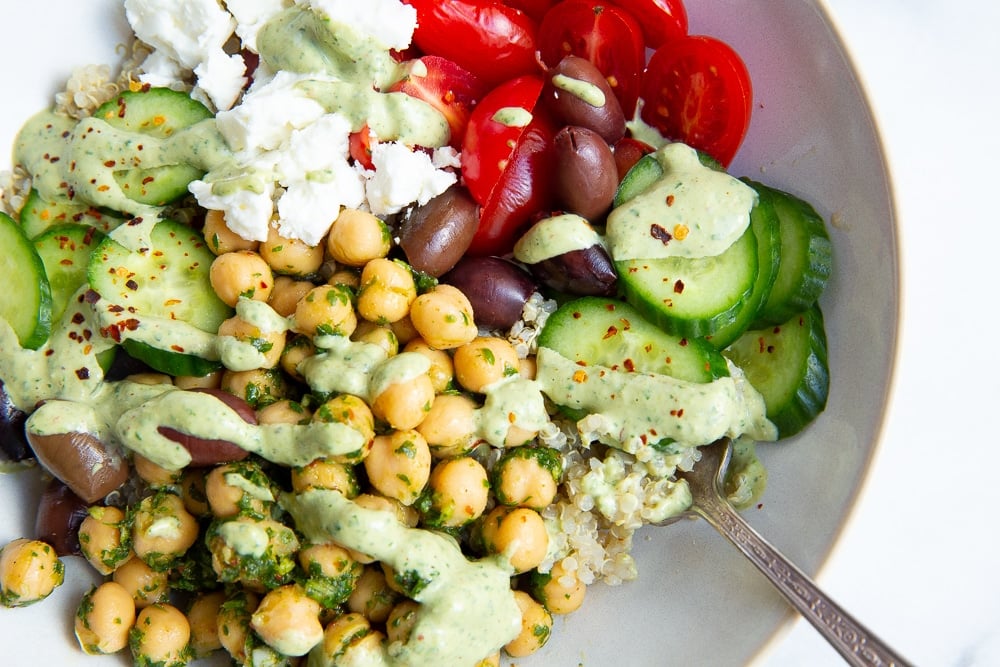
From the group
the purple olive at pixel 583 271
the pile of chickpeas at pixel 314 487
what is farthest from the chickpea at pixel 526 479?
the purple olive at pixel 583 271

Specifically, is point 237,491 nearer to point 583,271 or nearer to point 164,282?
point 164,282

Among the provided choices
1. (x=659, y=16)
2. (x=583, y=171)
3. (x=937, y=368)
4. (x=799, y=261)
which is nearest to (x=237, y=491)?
(x=583, y=171)

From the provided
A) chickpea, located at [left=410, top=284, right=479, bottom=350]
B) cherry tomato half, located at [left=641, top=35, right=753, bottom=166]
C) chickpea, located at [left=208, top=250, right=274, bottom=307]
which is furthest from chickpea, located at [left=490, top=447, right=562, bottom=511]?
cherry tomato half, located at [left=641, top=35, right=753, bottom=166]

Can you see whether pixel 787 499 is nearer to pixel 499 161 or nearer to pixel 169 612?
pixel 499 161

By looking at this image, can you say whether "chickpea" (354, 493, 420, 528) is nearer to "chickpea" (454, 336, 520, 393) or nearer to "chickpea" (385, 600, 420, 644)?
"chickpea" (385, 600, 420, 644)

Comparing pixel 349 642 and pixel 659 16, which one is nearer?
pixel 349 642

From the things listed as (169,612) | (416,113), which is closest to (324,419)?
(169,612)
